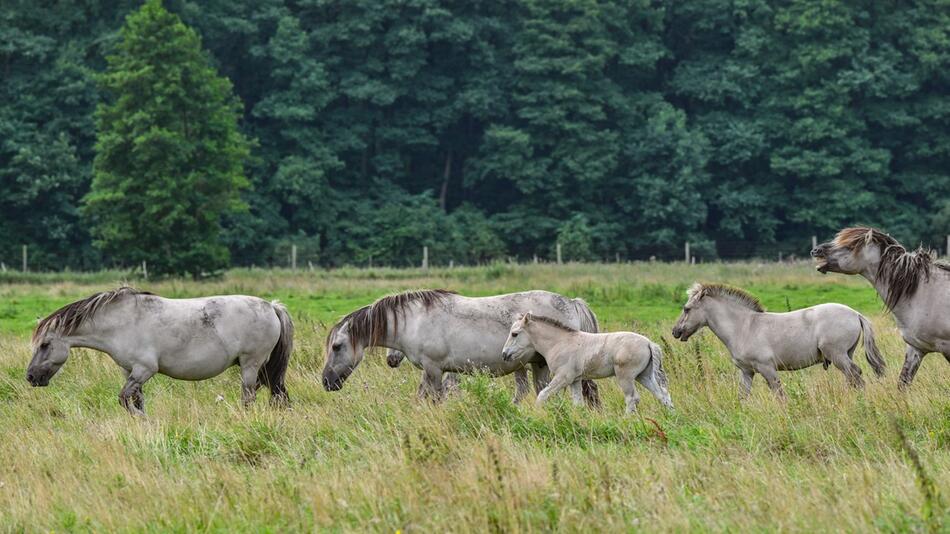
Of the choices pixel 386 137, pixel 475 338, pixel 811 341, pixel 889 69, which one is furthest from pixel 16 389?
pixel 889 69

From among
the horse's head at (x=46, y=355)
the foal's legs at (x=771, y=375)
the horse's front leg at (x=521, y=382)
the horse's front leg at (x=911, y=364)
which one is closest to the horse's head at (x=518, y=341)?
the horse's front leg at (x=521, y=382)

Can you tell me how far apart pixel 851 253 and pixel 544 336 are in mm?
3536

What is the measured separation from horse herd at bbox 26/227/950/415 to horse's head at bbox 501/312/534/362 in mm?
13

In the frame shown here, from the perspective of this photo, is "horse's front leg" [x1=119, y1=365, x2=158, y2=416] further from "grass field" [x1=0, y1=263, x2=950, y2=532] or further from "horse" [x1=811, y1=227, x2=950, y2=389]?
"horse" [x1=811, y1=227, x2=950, y2=389]

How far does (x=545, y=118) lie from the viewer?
57250mm

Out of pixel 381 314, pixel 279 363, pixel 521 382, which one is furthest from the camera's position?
pixel 521 382

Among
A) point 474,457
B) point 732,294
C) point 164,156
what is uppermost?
point 164,156

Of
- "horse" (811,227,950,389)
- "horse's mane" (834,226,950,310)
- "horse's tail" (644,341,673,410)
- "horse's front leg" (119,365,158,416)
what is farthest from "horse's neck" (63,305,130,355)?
"horse's mane" (834,226,950,310)

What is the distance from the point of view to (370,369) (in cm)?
1530

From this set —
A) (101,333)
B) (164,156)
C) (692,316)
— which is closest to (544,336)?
(692,316)

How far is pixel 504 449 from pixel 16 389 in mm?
7246

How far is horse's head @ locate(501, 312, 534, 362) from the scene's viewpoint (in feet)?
41.1

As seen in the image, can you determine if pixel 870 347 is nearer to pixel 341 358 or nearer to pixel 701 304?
pixel 701 304

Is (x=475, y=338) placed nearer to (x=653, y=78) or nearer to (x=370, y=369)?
(x=370, y=369)
